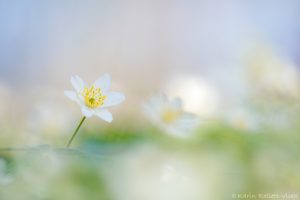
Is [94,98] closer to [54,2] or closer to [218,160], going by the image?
[218,160]

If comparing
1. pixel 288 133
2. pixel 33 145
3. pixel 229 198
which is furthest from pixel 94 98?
pixel 288 133

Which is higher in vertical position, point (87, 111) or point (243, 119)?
point (243, 119)

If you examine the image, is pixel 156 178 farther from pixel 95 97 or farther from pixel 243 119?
pixel 243 119

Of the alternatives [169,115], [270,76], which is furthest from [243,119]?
[169,115]

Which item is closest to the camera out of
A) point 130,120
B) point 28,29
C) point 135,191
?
point 135,191

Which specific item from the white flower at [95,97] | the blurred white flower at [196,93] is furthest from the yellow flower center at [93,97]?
the blurred white flower at [196,93]
